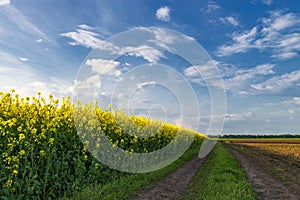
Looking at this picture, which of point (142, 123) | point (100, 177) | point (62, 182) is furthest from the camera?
point (142, 123)

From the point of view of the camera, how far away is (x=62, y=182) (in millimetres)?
10102

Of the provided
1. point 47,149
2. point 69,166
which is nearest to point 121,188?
point 69,166

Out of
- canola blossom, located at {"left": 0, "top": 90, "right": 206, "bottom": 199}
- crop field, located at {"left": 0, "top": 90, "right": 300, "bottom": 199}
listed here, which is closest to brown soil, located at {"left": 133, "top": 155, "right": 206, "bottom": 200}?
crop field, located at {"left": 0, "top": 90, "right": 300, "bottom": 199}

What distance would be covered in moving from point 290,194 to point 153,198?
5968mm

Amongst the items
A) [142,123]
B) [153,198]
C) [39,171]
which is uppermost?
[142,123]

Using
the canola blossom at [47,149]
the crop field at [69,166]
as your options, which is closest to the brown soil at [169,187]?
the crop field at [69,166]

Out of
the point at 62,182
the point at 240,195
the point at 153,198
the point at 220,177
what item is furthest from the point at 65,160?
the point at 220,177

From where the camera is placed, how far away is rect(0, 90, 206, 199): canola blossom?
836 cm

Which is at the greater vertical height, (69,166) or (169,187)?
(69,166)

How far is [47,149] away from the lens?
9.50 m

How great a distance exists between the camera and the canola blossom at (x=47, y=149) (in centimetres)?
836

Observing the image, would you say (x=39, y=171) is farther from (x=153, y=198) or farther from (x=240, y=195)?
(x=240, y=195)

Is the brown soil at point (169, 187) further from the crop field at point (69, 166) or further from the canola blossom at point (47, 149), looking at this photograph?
the canola blossom at point (47, 149)

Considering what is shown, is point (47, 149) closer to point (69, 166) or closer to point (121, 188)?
point (69, 166)
